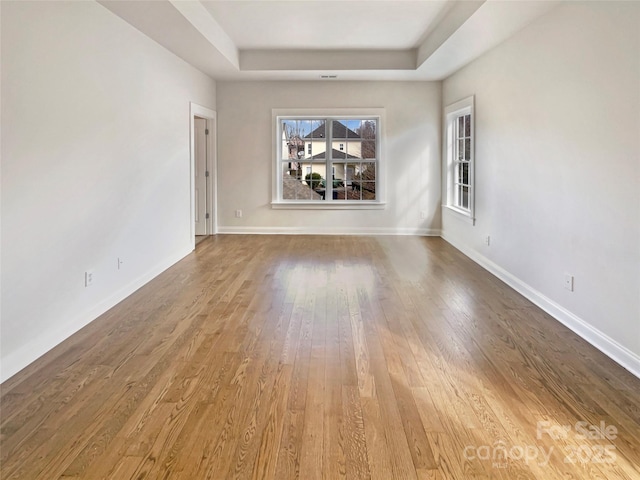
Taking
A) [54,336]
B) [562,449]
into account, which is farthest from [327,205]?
[562,449]

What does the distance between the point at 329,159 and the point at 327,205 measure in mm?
802

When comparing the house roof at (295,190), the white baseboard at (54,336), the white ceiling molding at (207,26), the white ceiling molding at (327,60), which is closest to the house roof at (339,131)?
the house roof at (295,190)

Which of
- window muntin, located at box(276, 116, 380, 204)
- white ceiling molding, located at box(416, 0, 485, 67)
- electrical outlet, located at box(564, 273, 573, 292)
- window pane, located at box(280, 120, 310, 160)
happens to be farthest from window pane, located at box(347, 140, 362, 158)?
electrical outlet, located at box(564, 273, 573, 292)

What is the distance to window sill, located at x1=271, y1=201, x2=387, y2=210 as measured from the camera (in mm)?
7980

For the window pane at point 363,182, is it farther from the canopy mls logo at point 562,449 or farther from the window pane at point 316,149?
the canopy mls logo at point 562,449

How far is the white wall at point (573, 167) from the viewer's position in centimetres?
287

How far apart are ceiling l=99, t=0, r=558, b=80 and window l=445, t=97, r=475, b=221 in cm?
61

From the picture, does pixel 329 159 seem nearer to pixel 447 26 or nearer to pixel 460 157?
pixel 460 157

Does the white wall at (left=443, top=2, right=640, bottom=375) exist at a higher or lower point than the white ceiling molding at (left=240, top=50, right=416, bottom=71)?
lower

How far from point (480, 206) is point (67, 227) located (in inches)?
179

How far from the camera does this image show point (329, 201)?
810 cm

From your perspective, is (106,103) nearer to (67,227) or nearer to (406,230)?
(67,227)

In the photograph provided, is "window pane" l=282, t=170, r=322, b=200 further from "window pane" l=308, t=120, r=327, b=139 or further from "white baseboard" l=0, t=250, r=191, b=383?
Result: "white baseboard" l=0, t=250, r=191, b=383

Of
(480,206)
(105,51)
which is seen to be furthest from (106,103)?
(480,206)
